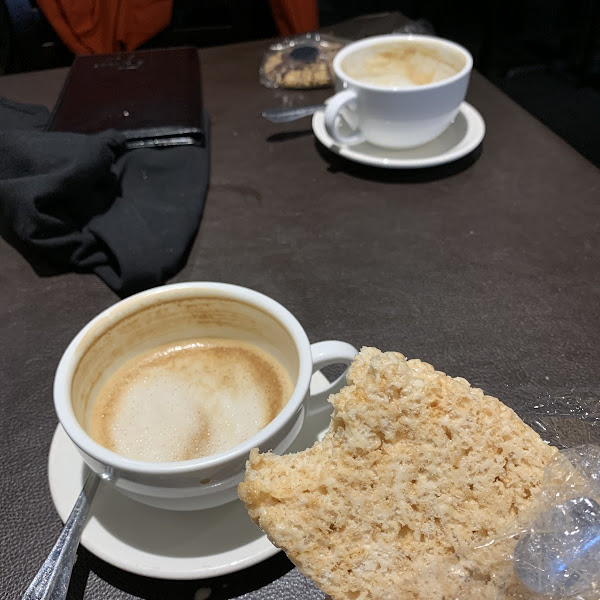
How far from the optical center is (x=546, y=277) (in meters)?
0.82

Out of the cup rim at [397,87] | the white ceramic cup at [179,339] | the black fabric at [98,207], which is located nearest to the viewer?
the white ceramic cup at [179,339]

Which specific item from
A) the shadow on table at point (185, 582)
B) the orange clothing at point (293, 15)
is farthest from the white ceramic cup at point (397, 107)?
the orange clothing at point (293, 15)

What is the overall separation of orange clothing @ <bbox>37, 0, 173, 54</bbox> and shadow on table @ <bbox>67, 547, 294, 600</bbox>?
1.77 m

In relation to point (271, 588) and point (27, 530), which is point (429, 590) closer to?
point (271, 588)

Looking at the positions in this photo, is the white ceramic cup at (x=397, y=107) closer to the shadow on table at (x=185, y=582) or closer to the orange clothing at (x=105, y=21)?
the shadow on table at (x=185, y=582)

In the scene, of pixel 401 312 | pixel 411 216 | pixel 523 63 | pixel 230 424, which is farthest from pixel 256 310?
pixel 523 63

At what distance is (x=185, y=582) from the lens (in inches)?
20.2

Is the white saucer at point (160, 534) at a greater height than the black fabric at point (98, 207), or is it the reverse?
the black fabric at point (98, 207)

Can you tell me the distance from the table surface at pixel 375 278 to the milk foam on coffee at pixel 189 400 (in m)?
0.11

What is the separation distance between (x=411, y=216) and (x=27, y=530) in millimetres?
740

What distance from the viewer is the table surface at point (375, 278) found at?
56 cm

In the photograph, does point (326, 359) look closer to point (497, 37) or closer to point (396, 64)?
point (396, 64)

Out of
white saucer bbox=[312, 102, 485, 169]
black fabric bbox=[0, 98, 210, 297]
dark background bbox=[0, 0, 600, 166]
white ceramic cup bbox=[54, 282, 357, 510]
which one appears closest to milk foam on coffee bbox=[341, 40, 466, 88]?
white saucer bbox=[312, 102, 485, 169]

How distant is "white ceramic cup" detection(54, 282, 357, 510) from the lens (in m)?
0.46
